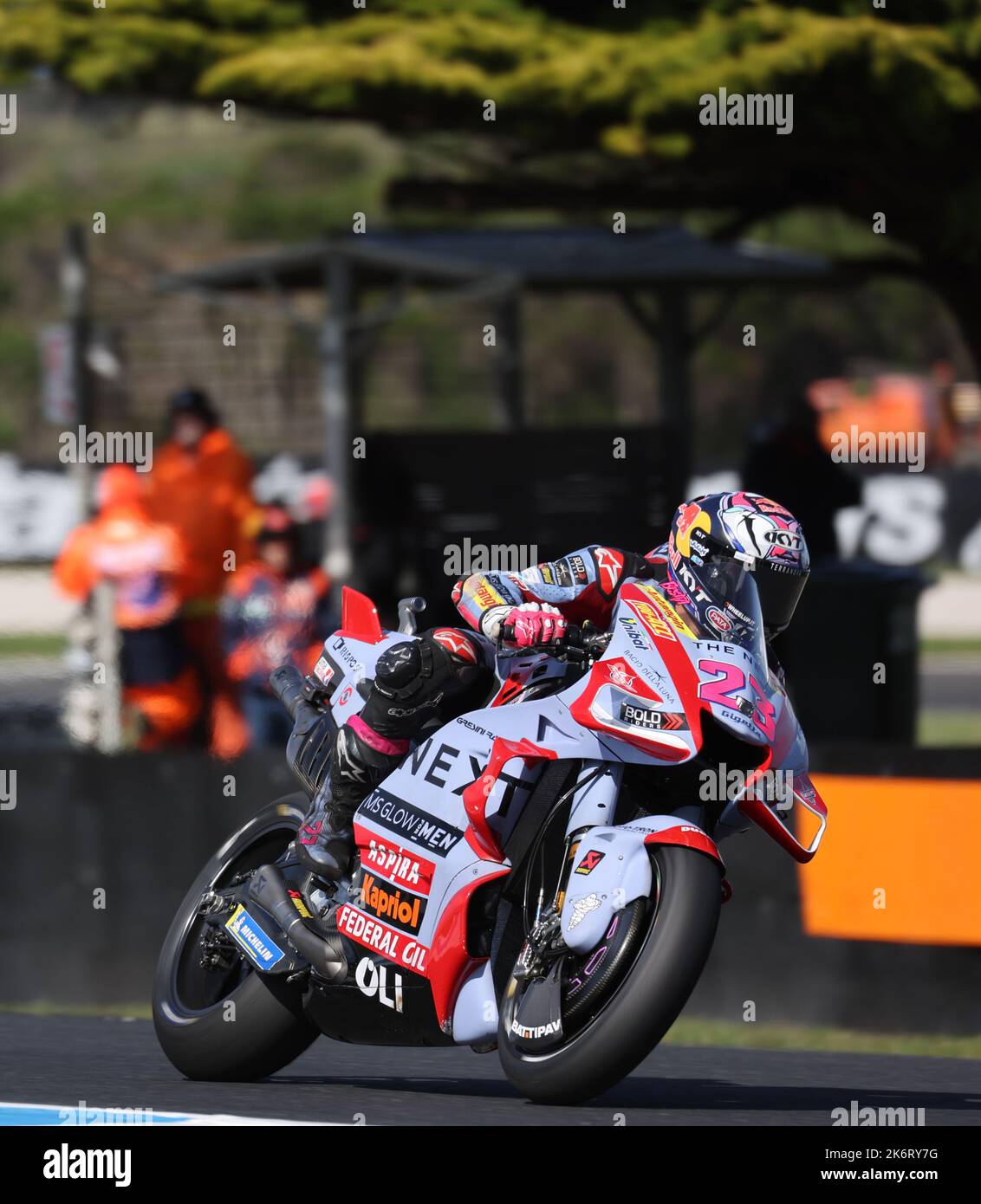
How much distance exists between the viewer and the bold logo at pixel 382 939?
4.95 meters

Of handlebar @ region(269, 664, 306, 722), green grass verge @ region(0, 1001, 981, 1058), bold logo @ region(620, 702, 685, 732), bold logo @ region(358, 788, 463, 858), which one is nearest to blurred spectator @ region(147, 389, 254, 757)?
green grass verge @ region(0, 1001, 981, 1058)

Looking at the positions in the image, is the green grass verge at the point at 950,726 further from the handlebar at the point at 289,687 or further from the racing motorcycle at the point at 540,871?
the racing motorcycle at the point at 540,871

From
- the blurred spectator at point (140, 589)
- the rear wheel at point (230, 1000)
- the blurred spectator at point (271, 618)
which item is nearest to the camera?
the rear wheel at point (230, 1000)

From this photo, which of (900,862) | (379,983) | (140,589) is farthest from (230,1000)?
(140,589)

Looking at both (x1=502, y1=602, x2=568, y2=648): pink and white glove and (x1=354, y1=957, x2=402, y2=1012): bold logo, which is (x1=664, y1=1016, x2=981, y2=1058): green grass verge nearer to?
(x1=354, y1=957, x2=402, y2=1012): bold logo

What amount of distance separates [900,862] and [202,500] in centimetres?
470

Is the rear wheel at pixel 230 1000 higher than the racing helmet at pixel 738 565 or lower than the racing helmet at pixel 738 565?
lower

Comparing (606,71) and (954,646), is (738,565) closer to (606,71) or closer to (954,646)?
(606,71)

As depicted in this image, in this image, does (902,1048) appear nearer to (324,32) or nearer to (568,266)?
(324,32)

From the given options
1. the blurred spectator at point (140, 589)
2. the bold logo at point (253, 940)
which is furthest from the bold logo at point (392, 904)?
the blurred spectator at point (140, 589)

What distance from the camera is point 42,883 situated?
319 inches

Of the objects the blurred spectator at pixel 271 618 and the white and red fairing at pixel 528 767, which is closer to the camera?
the white and red fairing at pixel 528 767

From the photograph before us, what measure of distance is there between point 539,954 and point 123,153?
46.6 m

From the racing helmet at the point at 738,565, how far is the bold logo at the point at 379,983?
3.68ft
